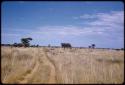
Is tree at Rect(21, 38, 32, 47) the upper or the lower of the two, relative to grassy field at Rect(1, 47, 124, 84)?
upper

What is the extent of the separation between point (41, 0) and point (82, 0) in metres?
0.74

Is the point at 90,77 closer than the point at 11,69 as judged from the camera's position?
Yes

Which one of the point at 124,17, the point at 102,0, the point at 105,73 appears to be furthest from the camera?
the point at 105,73

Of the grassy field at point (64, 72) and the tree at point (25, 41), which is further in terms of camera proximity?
the tree at point (25, 41)

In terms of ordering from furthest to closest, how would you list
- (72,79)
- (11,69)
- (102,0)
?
(11,69)
(72,79)
(102,0)

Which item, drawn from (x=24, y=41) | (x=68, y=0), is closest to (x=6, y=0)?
(x=68, y=0)

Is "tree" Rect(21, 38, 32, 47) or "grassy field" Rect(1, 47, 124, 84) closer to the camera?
"grassy field" Rect(1, 47, 124, 84)

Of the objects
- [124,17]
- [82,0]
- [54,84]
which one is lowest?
[54,84]

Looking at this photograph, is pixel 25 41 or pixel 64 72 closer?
pixel 64 72

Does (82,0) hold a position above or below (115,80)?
above

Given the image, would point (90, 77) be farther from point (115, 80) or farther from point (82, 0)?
point (82, 0)

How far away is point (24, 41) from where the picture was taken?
77.2m

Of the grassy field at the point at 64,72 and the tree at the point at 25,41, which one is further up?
the tree at the point at 25,41

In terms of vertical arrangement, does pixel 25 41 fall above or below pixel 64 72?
above
